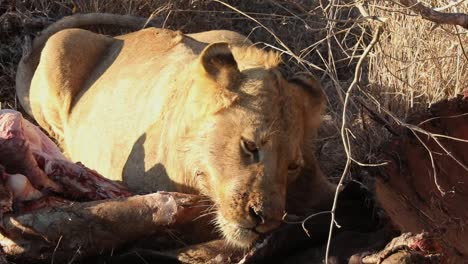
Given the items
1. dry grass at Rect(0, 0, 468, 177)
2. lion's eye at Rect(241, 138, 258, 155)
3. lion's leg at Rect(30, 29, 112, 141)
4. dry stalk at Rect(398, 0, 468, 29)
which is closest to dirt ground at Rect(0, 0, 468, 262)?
dry grass at Rect(0, 0, 468, 177)

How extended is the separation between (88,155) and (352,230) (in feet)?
6.55

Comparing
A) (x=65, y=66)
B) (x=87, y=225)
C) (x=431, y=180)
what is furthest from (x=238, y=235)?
(x=65, y=66)

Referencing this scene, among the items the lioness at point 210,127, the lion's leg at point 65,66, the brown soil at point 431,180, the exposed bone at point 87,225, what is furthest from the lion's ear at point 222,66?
the lion's leg at point 65,66

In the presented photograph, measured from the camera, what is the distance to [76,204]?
4160 mm

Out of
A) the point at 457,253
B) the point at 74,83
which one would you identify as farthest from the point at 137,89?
the point at 457,253

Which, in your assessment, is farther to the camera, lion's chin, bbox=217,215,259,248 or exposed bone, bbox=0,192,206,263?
lion's chin, bbox=217,215,259,248

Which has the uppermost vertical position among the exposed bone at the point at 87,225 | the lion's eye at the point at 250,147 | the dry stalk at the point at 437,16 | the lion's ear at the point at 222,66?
the dry stalk at the point at 437,16

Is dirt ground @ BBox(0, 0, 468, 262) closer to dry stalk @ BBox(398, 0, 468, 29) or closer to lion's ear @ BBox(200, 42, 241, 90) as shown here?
lion's ear @ BBox(200, 42, 241, 90)

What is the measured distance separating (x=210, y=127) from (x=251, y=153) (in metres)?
0.28

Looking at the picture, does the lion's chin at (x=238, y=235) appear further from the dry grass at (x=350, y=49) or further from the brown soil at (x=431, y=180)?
the dry grass at (x=350, y=49)

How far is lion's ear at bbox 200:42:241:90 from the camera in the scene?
4.43 m

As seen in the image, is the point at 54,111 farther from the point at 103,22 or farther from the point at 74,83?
the point at 103,22

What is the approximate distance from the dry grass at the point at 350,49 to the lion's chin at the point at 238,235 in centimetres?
91

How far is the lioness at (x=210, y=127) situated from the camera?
414cm
